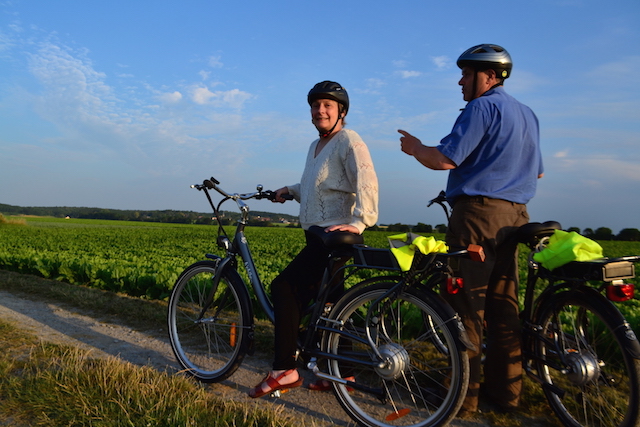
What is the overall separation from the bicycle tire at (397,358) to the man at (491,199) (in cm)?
32

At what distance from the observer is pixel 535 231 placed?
2646mm

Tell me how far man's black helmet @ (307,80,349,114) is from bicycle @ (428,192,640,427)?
152 centimetres

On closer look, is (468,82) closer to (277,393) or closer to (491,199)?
(491,199)

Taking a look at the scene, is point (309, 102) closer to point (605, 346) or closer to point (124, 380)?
point (124, 380)

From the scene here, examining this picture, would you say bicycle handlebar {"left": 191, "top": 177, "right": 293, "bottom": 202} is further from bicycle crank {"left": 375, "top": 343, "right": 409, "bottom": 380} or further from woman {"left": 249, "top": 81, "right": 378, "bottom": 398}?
bicycle crank {"left": 375, "top": 343, "right": 409, "bottom": 380}

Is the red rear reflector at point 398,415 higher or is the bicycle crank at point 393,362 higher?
the bicycle crank at point 393,362

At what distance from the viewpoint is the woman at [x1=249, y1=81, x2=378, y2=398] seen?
117 inches

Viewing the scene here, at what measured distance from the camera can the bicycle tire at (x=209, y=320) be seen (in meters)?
3.24

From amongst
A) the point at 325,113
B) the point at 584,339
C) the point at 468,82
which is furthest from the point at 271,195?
the point at 584,339

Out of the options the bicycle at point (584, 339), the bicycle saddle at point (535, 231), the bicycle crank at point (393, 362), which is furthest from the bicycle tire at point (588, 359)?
the bicycle crank at point (393, 362)

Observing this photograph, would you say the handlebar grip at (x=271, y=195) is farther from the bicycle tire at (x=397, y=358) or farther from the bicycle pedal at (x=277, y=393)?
the bicycle pedal at (x=277, y=393)

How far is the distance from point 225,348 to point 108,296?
3.64 meters

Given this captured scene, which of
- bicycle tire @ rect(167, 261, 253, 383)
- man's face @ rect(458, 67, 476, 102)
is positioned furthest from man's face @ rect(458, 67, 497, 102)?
bicycle tire @ rect(167, 261, 253, 383)

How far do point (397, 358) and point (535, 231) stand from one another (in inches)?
45.0
